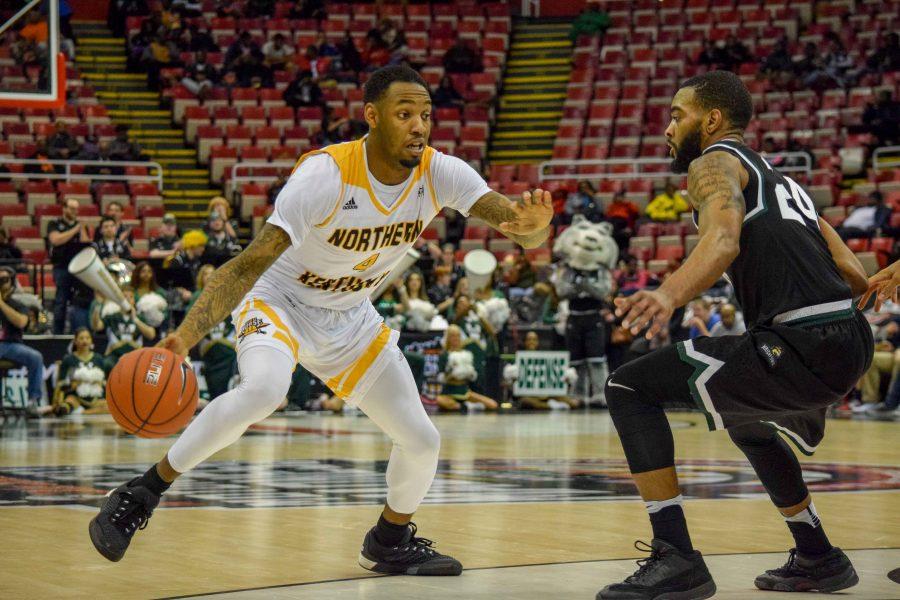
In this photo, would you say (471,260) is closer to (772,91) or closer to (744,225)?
(772,91)

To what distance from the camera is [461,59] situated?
2788cm

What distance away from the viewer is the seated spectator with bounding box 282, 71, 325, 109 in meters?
26.0

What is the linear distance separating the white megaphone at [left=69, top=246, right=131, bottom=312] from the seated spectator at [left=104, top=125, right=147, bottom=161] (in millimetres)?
8351

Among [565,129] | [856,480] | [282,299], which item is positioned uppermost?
[565,129]

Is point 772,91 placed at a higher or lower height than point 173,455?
higher

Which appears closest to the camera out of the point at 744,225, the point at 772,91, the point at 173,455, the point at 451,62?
the point at 744,225

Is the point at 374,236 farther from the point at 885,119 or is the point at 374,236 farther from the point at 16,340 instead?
the point at 885,119

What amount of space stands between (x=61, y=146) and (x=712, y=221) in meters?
20.1

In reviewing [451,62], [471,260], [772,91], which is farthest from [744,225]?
[451,62]

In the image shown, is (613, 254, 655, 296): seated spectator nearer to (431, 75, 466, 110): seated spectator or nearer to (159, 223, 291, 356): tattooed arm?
(431, 75, 466, 110): seated spectator

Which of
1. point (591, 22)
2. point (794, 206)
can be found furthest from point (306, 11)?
point (794, 206)

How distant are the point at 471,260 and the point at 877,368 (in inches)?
212

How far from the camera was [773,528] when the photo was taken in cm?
643

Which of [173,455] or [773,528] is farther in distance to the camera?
[773,528]
